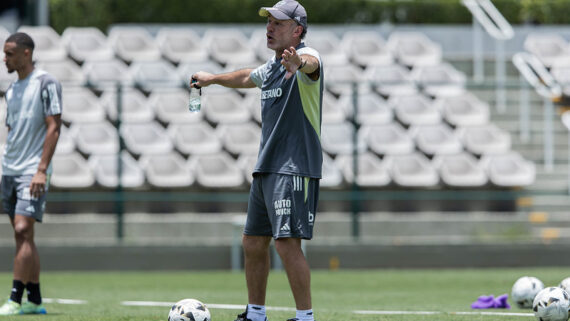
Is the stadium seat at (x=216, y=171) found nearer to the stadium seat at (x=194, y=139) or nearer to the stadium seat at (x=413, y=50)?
the stadium seat at (x=194, y=139)

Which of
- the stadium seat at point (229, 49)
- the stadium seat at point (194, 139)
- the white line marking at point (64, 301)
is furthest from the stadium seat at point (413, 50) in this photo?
the white line marking at point (64, 301)

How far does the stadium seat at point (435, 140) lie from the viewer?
707 inches

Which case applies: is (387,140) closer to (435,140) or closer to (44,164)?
(435,140)

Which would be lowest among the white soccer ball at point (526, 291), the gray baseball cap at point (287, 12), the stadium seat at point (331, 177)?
the white soccer ball at point (526, 291)

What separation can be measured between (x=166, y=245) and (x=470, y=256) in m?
4.60

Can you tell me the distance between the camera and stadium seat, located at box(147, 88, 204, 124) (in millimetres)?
17625

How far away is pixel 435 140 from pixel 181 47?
5.41 metres

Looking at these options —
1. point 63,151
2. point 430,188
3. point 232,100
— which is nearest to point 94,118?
point 63,151

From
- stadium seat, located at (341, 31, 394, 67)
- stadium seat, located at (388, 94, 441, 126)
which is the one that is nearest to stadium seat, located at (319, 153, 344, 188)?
stadium seat, located at (388, 94, 441, 126)

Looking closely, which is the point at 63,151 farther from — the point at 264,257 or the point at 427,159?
the point at 264,257

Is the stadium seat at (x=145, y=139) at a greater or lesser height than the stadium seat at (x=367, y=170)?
greater

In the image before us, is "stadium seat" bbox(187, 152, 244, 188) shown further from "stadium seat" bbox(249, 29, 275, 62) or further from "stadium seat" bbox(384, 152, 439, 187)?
"stadium seat" bbox(249, 29, 275, 62)

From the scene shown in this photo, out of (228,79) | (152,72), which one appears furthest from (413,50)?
(228,79)

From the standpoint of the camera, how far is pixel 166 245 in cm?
1510
